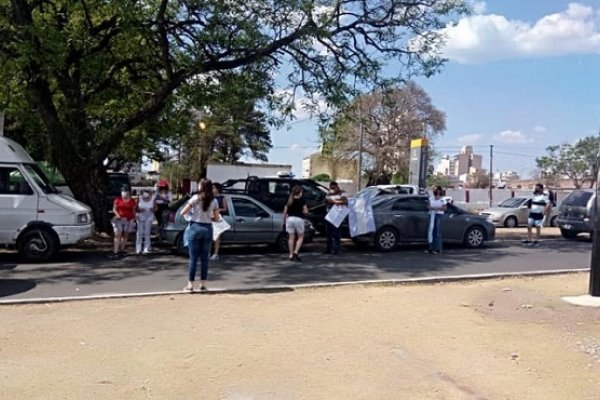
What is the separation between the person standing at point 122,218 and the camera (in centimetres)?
1282

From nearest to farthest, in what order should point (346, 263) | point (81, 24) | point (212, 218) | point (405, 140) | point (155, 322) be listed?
point (155, 322)
point (212, 218)
point (346, 263)
point (81, 24)
point (405, 140)

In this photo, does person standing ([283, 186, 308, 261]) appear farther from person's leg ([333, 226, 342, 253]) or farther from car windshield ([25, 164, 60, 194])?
car windshield ([25, 164, 60, 194])

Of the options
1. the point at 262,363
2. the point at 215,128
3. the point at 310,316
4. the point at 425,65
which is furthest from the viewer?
the point at 215,128

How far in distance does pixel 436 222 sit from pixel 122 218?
7.33 metres

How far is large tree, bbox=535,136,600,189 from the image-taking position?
6800 centimetres

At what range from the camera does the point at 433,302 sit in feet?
27.5

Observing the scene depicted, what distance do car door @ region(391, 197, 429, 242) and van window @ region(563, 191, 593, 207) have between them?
6.24 metres

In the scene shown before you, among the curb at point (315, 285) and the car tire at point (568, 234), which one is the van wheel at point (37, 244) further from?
the car tire at point (568, 234)

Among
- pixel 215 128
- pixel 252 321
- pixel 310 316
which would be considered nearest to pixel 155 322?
pixel 252 321

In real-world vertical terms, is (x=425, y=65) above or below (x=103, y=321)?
above

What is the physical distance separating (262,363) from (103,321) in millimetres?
2421

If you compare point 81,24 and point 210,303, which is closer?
point 210,303

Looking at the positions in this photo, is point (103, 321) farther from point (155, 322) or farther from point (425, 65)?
point (425, 65)

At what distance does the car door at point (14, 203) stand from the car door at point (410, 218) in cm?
831
